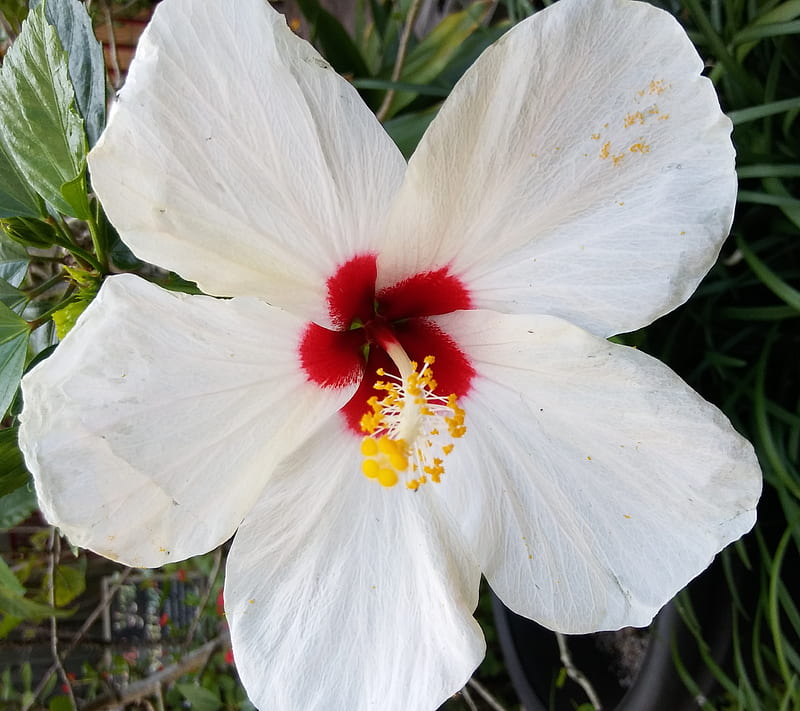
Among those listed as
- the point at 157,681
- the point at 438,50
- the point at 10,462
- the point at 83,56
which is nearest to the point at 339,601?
the point at 10,462

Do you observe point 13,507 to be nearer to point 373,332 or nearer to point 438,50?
point 373,332

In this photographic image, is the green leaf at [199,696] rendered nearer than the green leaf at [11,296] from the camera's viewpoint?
No

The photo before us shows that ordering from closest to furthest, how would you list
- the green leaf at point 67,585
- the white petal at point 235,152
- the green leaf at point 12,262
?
the white petal at point 235,152 < the green leaf at point 12,262 < the green leaf at point 67,585

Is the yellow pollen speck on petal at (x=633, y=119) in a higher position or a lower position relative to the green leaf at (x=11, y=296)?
higher

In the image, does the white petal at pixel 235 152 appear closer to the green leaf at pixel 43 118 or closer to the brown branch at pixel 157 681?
the green leaf at pixel 43 118

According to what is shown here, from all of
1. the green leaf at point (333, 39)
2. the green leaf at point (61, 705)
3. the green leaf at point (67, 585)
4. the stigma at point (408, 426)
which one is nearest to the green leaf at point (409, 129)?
the green leaf at point (333, 39)
